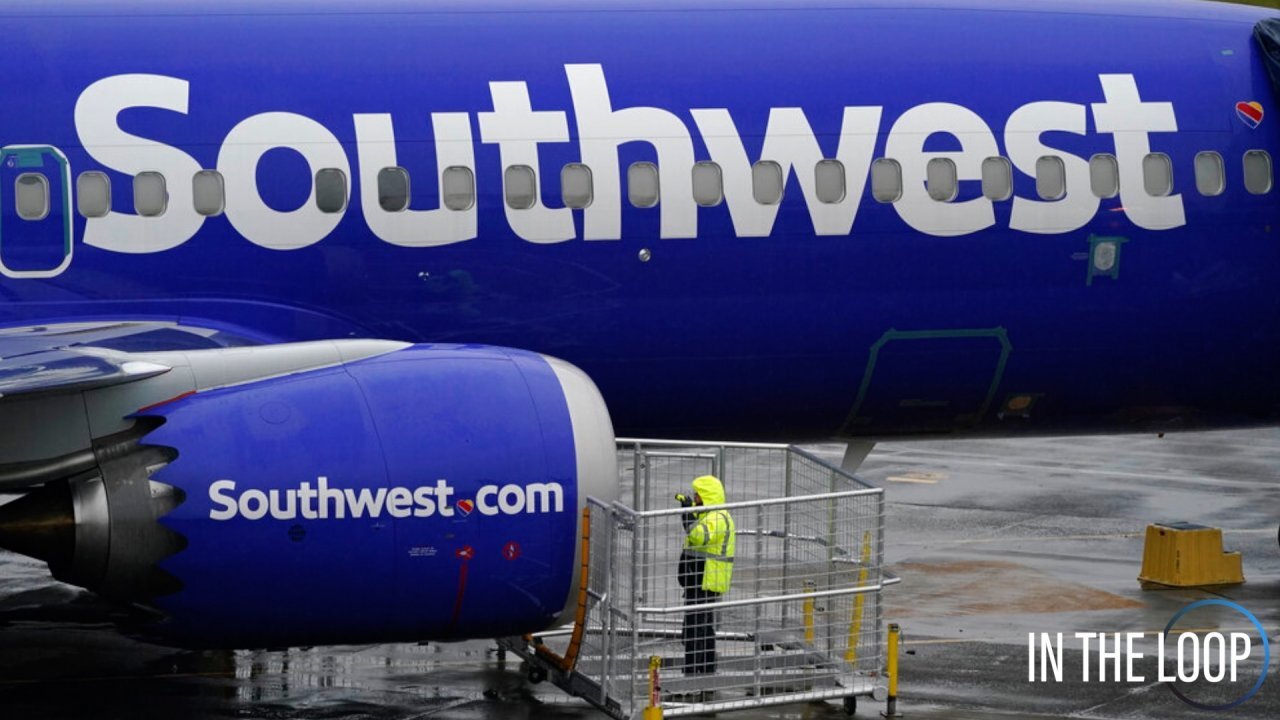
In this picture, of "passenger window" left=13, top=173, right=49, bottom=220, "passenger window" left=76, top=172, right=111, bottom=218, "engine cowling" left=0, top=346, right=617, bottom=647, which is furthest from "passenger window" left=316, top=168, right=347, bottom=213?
"engine cowling" left=0, top=346, right=617, bottom=647

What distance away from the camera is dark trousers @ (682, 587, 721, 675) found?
42.4ft

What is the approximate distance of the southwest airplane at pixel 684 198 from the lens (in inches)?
563

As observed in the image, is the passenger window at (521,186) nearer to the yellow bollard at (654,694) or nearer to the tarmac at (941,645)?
the tarmac at (941,645)

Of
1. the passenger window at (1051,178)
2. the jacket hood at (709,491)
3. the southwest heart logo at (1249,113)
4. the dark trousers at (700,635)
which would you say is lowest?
the dark trousers at (700,635)

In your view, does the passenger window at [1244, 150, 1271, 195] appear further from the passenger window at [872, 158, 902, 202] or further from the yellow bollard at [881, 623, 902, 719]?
the yellow bollard at [881, 623, 902, 719]

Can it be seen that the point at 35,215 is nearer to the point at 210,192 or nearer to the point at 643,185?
the point at 210,192

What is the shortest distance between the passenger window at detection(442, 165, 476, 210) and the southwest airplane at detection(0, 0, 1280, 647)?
0.06 feet

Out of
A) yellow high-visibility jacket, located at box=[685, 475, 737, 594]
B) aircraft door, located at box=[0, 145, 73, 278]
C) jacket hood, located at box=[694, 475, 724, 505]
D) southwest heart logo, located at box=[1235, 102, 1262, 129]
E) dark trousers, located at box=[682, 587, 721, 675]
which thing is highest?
southwest heart logo, located at box=[1235, 102, 1262, 129]

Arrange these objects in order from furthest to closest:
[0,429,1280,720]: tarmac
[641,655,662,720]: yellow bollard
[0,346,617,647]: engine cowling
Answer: [0,429,1280,720]: tarmac → [641,655,662,720]: yellow bollard → [0,346,617,647]: engine cowling

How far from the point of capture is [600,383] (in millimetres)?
15109

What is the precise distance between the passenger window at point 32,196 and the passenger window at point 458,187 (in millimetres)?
2983

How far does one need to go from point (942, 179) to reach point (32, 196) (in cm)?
703

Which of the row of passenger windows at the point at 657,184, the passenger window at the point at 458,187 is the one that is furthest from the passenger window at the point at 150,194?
the passenger window at the point at 458,187

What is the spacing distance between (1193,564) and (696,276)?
6573 mm
